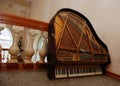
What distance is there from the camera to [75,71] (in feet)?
5.07

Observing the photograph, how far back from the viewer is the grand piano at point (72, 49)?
134cm

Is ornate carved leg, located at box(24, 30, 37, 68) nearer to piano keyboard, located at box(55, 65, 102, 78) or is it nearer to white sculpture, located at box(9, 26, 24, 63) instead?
white sculpture, located at box(9, 26, 24, 63)

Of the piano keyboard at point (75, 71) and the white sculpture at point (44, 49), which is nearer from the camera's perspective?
the piano keyboard at point (75, 71)

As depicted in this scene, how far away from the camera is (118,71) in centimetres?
186

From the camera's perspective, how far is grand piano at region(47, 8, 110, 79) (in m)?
1.34

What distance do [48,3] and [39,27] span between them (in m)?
2.96

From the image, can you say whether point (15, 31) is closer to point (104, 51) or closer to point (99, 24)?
point (104, 51)

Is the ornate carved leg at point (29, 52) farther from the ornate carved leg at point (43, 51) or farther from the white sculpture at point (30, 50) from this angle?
the ornate carved leg at point (43, 51)

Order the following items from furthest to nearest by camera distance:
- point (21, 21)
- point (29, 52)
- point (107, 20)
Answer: point (107, 20)
point (29, 52)
point (21, 21)

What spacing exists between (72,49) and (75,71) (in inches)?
11.2

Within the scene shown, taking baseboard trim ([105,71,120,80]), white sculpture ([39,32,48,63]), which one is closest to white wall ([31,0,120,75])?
baseboard trim ([105,71,120,80])

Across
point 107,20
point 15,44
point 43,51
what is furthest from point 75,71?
→ point 107,20

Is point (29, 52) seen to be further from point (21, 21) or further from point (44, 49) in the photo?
point (21, 21)

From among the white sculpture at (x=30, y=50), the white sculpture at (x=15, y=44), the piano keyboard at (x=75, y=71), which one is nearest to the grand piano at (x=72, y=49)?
the piano keyboard at (x=75, y=71)
